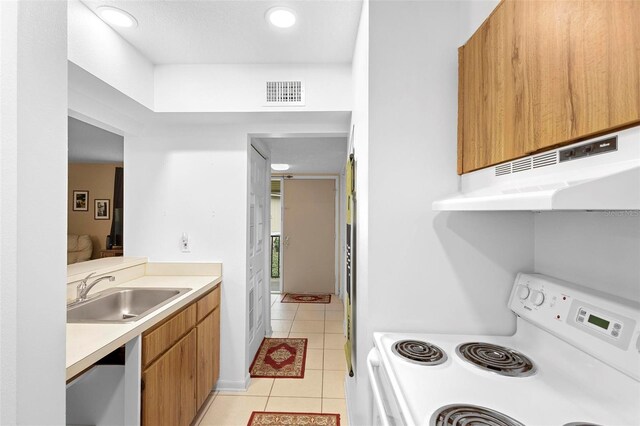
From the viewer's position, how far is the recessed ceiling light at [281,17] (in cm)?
157

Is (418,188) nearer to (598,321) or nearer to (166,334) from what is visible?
(598,321)

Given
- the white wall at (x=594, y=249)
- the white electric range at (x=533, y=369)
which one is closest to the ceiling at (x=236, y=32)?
the white wall at (x=594, y=249)

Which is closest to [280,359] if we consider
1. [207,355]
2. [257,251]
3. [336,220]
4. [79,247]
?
[207,355]

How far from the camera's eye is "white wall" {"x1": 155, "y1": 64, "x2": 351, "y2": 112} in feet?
7.06

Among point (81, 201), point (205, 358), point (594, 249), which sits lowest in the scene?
point (205, 358)

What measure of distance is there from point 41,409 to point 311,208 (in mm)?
4682

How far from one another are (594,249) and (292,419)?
1.97 m

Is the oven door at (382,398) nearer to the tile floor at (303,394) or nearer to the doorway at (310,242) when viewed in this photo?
the tile floor at (303,394)

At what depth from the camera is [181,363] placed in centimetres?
176

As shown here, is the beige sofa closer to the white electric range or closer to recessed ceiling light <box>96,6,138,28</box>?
recessed ceiling light <box>96,6,138,28</box>

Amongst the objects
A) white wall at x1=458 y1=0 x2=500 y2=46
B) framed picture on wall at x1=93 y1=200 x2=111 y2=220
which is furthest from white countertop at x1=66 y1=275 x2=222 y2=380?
framed picture on wall at x1=93 y1=200 x2=111 y2=220

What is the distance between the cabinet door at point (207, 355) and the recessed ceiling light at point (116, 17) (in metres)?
1.87

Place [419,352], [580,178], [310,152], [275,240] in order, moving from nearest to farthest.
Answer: [580,178], [419,352], [310,152], [275,240]

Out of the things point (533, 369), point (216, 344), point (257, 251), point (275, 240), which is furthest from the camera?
point (275, 240)
